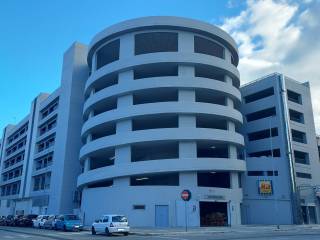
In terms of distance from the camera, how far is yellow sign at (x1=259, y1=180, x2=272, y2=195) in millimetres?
49631

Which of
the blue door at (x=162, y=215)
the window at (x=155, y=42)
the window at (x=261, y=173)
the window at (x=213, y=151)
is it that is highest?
the window at (x=155, y=42)

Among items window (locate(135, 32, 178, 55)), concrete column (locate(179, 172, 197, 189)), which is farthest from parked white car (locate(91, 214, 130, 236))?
window (locate(135, 32, 178, 55))

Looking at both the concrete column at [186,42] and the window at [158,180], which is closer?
the window at [158,180]

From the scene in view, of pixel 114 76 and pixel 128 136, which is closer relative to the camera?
pixel 128 136

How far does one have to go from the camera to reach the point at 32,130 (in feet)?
258

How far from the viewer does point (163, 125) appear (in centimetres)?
5141

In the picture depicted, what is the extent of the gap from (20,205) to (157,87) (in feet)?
163

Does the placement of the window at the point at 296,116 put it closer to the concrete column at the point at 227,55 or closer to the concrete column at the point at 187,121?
the concrete column at the point at 227,55

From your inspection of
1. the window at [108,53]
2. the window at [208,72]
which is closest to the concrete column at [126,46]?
the window at [108,53]

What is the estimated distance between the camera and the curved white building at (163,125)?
140ft

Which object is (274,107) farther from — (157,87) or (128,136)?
(128,136)

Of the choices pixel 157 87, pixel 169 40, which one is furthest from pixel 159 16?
pixel 157 87

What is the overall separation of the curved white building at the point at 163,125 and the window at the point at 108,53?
16 cm

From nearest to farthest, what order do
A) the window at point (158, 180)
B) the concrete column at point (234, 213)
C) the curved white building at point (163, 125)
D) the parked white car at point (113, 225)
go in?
the parked white car at point (113, 225) → the curved white building at point (163, 125) → the concrete column at point (234, 213) → the window at point (158, 180)
